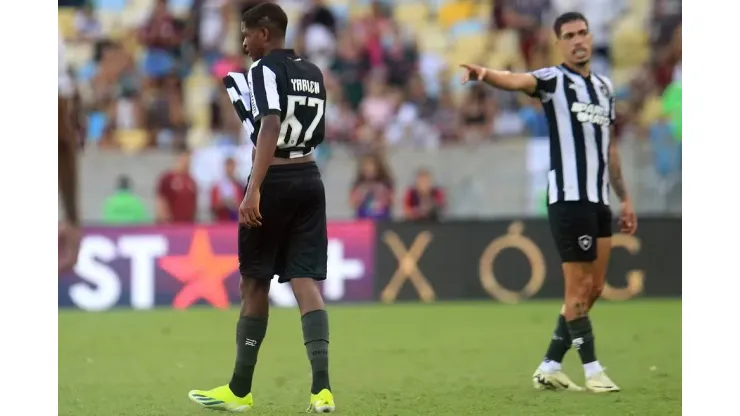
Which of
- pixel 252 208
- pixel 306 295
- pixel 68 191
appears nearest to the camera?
pixel 68 191

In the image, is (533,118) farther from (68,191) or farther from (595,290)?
(68,191)

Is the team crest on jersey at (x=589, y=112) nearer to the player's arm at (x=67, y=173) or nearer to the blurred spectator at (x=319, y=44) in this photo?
the player's arm at (x=67, y=173)

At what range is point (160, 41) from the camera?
811 inches

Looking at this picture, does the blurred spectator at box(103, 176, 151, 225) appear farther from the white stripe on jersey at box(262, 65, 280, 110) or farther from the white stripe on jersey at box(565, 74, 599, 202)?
the white stripe on jersey at box(262, 65, 280, 110)

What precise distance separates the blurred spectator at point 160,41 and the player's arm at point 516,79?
40.9 feet

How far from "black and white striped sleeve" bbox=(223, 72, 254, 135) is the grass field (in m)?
1.65

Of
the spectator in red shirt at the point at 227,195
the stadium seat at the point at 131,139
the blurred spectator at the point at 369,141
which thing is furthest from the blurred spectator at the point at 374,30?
the stadium seat at the point at 131,139

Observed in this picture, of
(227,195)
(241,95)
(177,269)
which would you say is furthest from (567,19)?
(227,195)

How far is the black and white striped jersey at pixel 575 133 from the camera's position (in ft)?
28.6

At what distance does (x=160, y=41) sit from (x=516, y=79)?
13.0 meters

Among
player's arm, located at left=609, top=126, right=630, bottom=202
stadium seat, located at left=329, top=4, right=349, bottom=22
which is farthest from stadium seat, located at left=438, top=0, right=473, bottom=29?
player's arm, located at left=609, top=126, right=630, bottom=202

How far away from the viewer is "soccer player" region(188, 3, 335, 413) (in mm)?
7312

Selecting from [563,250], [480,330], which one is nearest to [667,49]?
[480,330]
